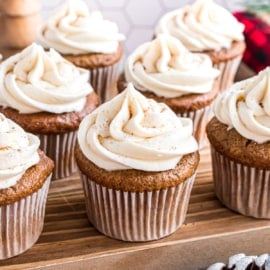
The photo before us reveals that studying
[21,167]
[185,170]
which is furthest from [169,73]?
[21,167]

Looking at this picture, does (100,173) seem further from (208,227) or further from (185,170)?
(208,227)

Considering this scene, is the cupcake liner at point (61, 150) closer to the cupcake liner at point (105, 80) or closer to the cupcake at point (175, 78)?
the cupcake at point (175, 78)

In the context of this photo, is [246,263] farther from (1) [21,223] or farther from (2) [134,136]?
(1) [21,223]

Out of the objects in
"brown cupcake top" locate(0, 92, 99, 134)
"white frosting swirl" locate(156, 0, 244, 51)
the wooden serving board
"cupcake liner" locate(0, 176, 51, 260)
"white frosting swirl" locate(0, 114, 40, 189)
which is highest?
"white frosting swirl" locate(0, 114, 40, 189)

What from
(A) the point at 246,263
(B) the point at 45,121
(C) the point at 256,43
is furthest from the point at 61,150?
(C) the point at 256,43

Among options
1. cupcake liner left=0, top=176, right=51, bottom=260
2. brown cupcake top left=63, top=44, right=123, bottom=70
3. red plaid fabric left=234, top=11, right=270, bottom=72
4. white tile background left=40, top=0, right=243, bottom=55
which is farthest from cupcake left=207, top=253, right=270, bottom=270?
white tile background left=40, top=0, right=243, bottom=55

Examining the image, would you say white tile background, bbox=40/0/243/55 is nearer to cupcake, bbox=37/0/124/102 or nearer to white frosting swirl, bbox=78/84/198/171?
cupcake, bbox=37/0/124/102

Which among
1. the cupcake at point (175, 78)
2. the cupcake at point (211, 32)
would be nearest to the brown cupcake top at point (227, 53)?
the cupcake at point (211, 32)

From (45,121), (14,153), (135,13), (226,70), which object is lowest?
(135,13)
